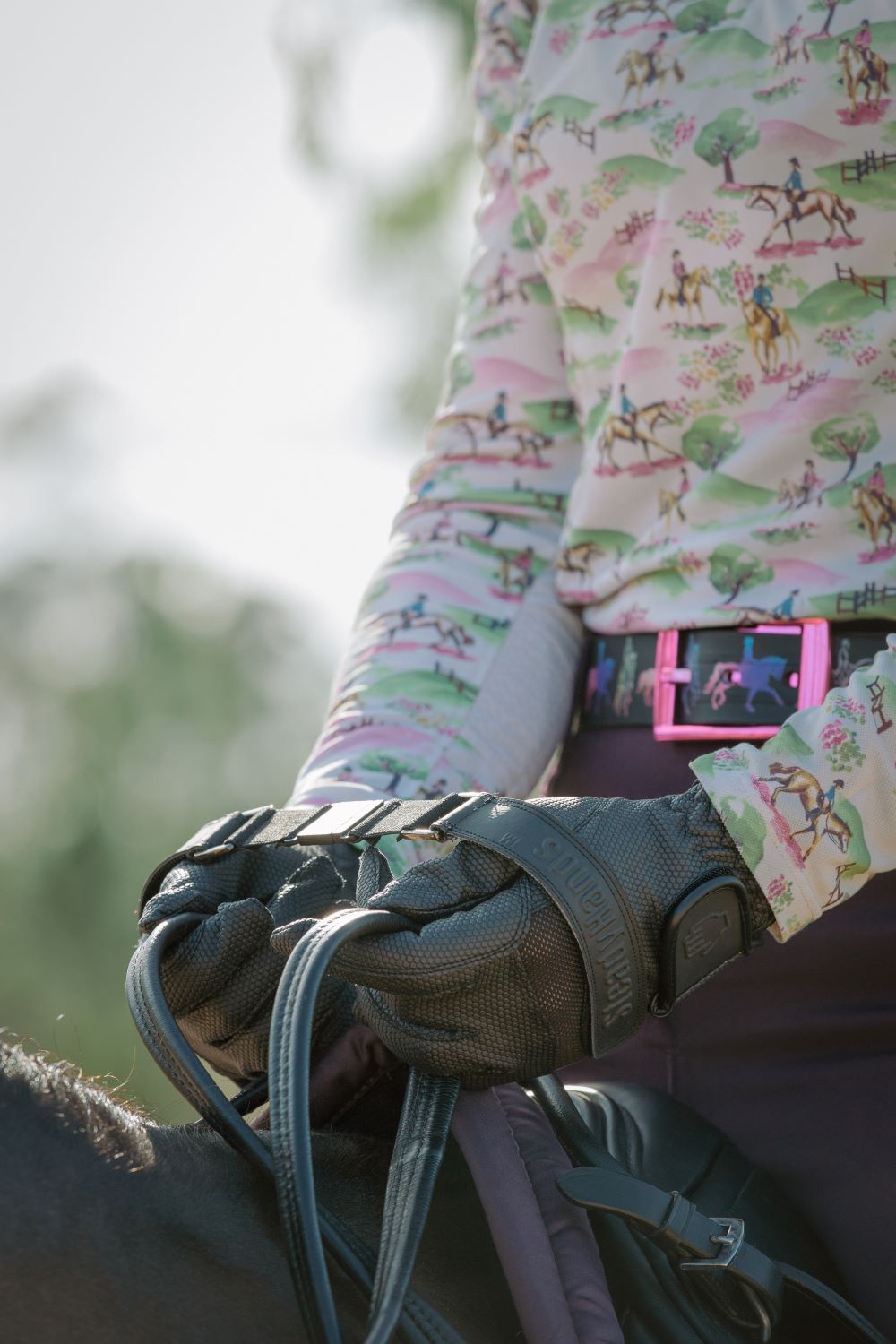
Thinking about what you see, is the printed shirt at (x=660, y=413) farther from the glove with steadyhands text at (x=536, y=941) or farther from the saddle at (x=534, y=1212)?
the saddle at (x=534, y=1212)

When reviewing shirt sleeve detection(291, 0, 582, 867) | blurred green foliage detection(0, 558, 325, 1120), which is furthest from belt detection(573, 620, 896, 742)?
blurred green foliage detection(0, 558, 325, 1120)

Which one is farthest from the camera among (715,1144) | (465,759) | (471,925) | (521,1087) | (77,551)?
(77,551)

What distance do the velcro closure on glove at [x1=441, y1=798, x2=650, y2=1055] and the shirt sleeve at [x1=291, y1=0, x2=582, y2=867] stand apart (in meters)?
0.39

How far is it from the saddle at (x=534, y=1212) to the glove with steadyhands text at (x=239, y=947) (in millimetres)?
23

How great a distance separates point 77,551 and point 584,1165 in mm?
10319

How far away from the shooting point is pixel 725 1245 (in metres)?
0.80

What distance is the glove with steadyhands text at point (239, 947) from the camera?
869 millimetres

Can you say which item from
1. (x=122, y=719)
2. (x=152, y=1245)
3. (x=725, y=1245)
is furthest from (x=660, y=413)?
(x=122, y=719)

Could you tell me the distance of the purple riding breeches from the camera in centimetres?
97

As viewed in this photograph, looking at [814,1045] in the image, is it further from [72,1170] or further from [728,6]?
[728,6]

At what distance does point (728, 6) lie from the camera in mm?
1226

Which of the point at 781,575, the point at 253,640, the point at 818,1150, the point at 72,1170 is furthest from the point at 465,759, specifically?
the point at 253,640

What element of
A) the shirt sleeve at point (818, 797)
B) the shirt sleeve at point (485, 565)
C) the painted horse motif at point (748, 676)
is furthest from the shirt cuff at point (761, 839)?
the shirt sleeve at point (485, 565)

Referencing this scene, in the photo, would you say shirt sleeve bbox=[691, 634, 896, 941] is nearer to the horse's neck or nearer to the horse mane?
the horse's neck
